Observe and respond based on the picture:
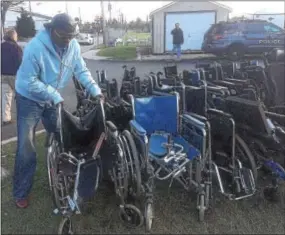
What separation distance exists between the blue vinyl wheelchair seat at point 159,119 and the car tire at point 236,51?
12282 mm

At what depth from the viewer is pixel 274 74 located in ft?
16.0

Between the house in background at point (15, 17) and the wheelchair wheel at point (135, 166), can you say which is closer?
the wheelchair wheel at point (135, 166)

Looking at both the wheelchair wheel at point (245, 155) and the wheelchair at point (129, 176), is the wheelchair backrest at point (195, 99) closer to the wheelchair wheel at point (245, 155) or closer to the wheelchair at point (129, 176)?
the wheelchair wheel at point (245, 155)

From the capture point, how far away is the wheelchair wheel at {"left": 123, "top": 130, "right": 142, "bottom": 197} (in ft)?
9.44

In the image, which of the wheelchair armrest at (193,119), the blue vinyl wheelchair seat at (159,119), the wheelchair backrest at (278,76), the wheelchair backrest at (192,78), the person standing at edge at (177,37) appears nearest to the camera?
the wheelchair armrest at (193,119)

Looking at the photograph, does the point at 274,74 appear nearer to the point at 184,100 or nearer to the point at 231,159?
the point at 184,100

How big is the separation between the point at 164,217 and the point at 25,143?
1.42 metres

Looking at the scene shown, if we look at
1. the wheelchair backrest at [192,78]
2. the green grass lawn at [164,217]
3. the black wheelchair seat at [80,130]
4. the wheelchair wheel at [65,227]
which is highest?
the wheelchair backrest at [192,78]

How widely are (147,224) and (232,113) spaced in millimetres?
1396

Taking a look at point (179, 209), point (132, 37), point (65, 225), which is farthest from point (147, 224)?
point (132, 37)

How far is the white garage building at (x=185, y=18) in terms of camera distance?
17.6 metres

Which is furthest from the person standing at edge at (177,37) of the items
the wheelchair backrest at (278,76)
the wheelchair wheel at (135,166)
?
the wheelchair wheel at (135,166)

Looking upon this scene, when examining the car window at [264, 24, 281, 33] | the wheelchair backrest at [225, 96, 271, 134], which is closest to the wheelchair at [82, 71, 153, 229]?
the wheelchair backrest at [225, 96, 271, 134]

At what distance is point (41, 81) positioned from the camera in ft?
10.2
